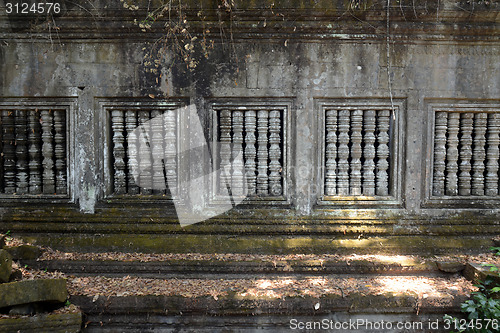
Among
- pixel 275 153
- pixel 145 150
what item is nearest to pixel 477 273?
pixel 275 153

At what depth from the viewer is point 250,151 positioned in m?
4.30

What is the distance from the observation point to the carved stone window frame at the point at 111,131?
4.23 metres

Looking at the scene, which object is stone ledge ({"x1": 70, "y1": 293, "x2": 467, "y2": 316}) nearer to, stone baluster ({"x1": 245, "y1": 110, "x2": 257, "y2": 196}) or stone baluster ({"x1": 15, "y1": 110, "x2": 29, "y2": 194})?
stone baluster ({"x1": 245, "y1": 110, "x2": 257, "y2": 196})

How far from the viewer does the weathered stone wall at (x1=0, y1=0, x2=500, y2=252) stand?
415 centimetres

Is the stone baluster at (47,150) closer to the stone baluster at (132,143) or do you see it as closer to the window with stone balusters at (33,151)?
the window with stone balusters at (33,151)

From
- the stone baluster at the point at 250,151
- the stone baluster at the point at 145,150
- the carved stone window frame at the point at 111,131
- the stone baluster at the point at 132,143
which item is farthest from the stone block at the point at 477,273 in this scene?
the stone baluster at the point at 132,143

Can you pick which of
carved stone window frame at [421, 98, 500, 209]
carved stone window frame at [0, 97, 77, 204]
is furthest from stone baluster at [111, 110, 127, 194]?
carved stone window frame at [421, 98, 500, 209]

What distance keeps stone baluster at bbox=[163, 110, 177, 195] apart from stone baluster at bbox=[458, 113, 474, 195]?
379 centimetres

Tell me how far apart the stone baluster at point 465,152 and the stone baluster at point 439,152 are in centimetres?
24

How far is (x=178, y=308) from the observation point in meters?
3.50

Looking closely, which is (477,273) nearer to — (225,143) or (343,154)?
(343,154)

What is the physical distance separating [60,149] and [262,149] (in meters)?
2.63

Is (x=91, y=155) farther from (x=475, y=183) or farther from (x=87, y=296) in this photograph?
(x=475, y=183)

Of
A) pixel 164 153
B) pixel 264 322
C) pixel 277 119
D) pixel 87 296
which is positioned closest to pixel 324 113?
pixel 277 119
